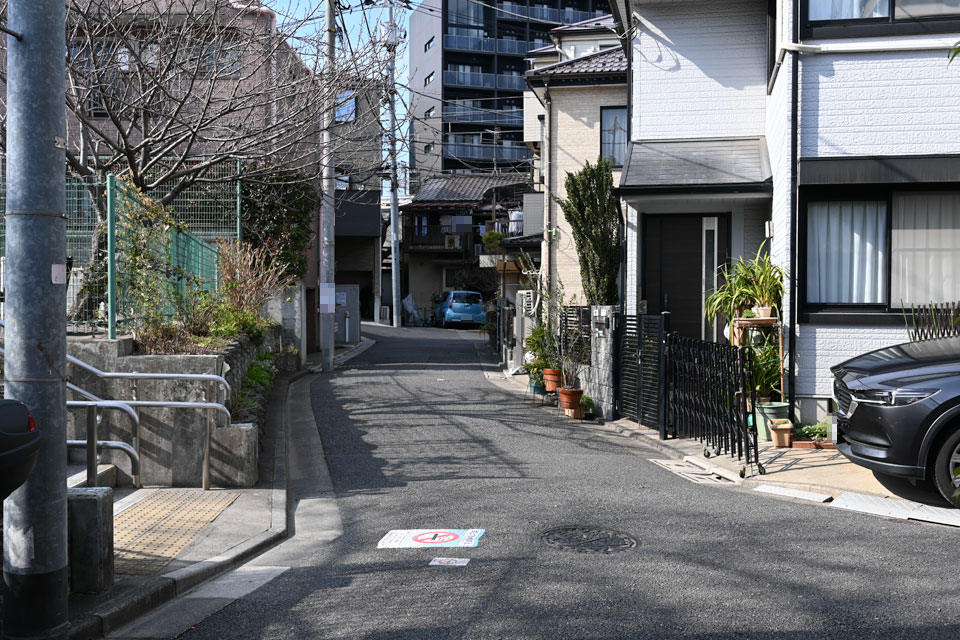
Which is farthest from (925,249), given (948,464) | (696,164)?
(948,464)

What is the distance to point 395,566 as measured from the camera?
19.1ft

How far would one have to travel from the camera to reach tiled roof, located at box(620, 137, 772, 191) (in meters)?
12.6

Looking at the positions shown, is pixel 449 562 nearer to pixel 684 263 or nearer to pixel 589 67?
pixel 684 263

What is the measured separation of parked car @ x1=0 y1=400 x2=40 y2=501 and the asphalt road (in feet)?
4.56

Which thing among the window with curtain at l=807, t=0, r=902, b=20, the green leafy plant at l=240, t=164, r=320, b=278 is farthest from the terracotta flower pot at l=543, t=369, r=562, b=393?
the green leafy plant at l=240, t=164, r=320, b=278

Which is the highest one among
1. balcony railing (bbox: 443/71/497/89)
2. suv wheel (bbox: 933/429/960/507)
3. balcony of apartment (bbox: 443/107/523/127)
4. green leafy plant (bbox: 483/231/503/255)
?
balcony railing (bbox: 443/71/497/89)

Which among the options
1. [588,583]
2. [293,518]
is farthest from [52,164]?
[293,518]

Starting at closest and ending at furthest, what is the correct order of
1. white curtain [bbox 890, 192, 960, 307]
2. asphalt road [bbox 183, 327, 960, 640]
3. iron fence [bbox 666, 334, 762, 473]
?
asphalt road [bbox 183, 327, 960, 640] < iron fence [bbox 666, 334, 762, 473] < white curtain [bbox 890, 192, 960, 307]

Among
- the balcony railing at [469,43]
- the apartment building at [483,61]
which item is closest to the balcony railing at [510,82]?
the apartment building at [483,61]

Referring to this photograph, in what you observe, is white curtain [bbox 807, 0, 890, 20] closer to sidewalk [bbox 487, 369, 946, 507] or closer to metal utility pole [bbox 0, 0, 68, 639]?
sidewalk [bbox 487, 369, 946, 507]

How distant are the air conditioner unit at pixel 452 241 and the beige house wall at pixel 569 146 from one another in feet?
83.6

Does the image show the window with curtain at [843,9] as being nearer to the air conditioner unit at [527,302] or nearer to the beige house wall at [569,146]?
the air conditioner unit at [527,302]

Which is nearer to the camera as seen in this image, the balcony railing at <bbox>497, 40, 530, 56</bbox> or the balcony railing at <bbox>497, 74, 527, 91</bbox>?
the balcony railing at <bbox>497, 40, 530, 56</bbox>

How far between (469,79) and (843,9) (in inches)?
1844
